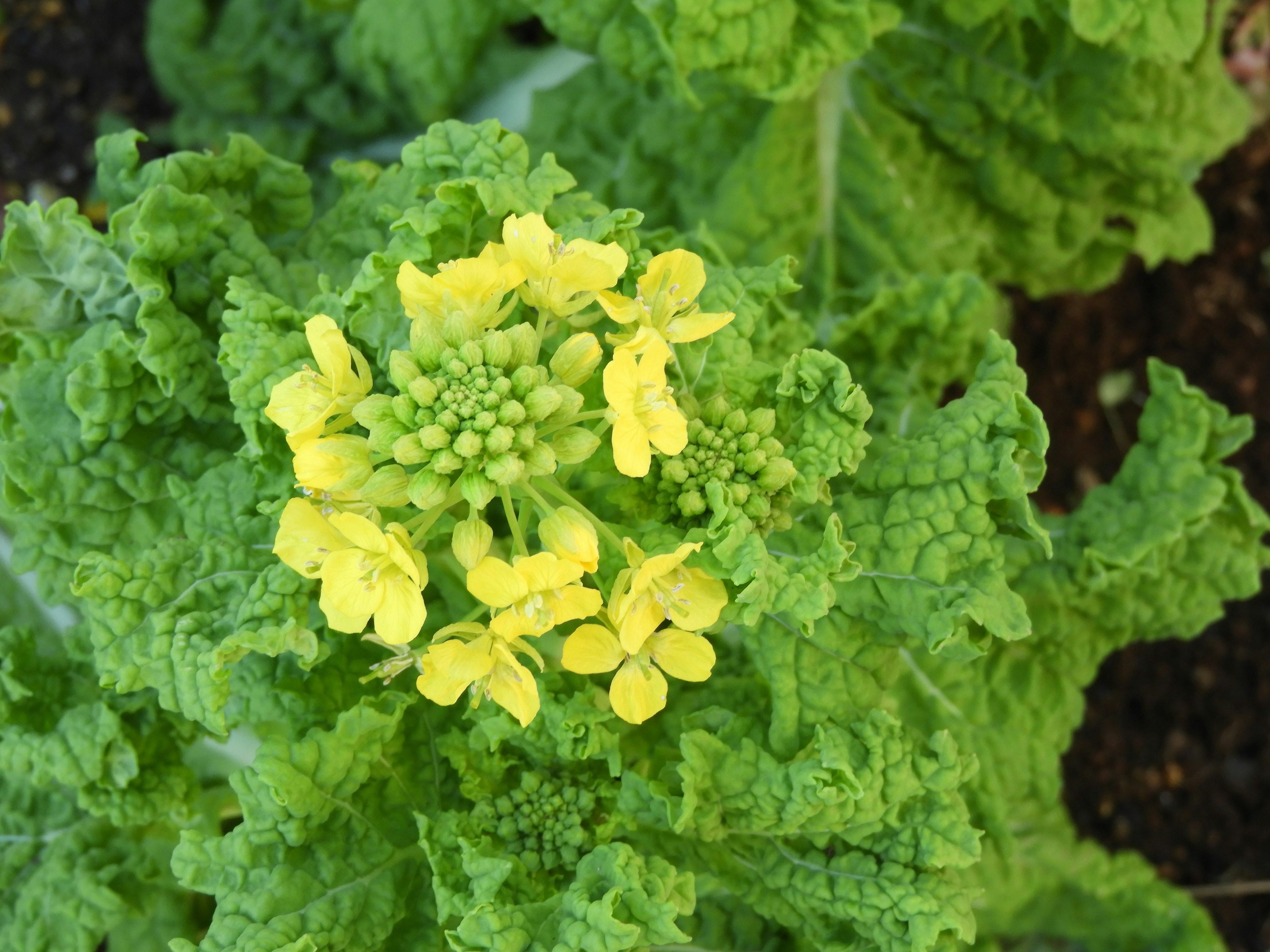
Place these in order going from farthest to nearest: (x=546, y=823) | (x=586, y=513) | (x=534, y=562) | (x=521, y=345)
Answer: (x=546, y=823)
(x=586, y=513)
(x=521, y=345)
(x=534, y=562)

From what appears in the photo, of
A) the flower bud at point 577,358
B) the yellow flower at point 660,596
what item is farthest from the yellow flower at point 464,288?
the yellow flower at point 660,596

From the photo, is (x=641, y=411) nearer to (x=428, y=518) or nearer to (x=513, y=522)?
(x=513, y=522)

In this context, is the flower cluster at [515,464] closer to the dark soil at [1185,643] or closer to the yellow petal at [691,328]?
the yellow petal at [691,328]

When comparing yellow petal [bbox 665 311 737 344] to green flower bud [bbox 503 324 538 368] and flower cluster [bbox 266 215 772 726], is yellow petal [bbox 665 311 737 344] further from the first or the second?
green flower bud [bbox 503 324 538 368]

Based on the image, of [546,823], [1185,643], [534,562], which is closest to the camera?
[534,562]

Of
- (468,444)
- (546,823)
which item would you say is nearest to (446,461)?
(468,444)

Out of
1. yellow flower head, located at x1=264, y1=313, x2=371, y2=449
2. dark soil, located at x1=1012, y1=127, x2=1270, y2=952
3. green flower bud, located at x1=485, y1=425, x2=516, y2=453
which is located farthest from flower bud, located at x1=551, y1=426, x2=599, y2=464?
dark soil, located at x1=1012, y1=127, x2=1270, y2=952

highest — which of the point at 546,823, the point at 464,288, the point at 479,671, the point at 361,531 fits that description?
the point at 464,288
